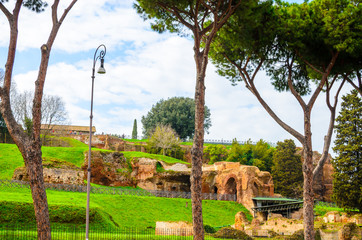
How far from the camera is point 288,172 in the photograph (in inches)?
1933

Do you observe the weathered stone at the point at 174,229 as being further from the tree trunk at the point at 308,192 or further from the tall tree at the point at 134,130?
the tall tree at the point at 134,130

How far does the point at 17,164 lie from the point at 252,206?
2523 cm

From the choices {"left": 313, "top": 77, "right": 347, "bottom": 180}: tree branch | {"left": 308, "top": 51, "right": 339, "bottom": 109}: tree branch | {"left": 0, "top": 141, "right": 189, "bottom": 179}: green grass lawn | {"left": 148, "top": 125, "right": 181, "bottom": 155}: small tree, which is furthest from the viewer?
{"left": 148, "top": 125, "right": 181, "bottom": 155}: small tree

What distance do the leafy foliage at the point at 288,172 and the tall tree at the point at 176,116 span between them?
1027 inches

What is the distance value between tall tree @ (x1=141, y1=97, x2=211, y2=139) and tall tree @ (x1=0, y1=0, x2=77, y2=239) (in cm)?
5939

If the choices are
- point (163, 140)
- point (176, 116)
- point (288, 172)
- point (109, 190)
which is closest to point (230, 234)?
point (109, 190)

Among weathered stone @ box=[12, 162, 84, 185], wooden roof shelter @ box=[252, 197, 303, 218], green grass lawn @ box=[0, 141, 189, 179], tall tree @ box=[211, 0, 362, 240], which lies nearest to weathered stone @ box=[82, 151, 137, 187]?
green grass lawn @ box=[0, 141, 189, 179]

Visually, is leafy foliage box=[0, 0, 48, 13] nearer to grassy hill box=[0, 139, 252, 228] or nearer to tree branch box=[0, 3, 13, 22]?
tree branch box=[0, 3, 13, 22]

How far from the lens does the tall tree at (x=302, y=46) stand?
56.6 ft

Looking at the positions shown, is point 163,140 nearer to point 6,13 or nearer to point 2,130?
point 2,130

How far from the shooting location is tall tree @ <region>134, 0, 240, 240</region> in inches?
568

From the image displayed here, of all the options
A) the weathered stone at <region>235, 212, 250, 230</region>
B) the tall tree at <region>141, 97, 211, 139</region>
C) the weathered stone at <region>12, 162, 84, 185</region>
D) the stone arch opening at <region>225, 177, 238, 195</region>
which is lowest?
the weathered stone at <region>235, 212, 250, 230</region>

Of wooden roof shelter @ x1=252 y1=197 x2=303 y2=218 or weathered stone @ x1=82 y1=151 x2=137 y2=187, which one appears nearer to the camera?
wooden roof shelter @ x1=252 y1=197 x2=303 y2=218

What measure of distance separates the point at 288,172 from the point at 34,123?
137 feet
